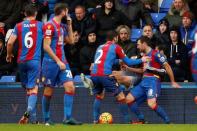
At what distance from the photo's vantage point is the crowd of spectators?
17.7 m

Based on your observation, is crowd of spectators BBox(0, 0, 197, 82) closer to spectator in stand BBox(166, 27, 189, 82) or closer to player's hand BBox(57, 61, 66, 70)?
spectator in stand BBox(166, 27, 189, 82)

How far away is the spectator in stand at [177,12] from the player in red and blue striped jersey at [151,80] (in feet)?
7.58

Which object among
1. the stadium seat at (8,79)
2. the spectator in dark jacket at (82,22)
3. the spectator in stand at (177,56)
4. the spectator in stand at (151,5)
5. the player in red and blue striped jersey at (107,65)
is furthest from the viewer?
the spectator in stand at (151,5)

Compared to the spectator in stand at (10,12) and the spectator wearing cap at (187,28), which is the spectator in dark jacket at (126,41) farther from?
the spectator in stand at (10,12)

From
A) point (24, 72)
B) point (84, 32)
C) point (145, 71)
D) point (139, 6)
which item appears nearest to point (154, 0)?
point (139, 6)

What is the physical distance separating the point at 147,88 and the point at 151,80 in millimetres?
205

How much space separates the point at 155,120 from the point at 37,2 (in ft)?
15.3

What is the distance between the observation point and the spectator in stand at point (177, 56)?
17547 mm

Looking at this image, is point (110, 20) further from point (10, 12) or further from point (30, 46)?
point (30, 46)

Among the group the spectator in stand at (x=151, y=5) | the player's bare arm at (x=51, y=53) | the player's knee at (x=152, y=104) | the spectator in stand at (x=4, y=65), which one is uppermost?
the spectator in stand at (x=151, y=5)

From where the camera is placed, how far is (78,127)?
1359cm

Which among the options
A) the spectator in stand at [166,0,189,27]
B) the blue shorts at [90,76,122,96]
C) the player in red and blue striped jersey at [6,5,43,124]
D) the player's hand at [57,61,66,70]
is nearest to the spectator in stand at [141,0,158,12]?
the spectator in stand at [166,0,189,27]

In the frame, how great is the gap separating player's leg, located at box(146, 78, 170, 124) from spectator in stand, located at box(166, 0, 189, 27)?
2549 mm

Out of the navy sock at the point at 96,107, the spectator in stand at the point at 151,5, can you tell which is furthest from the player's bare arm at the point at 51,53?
the spectator in stand at the point at 151,5
